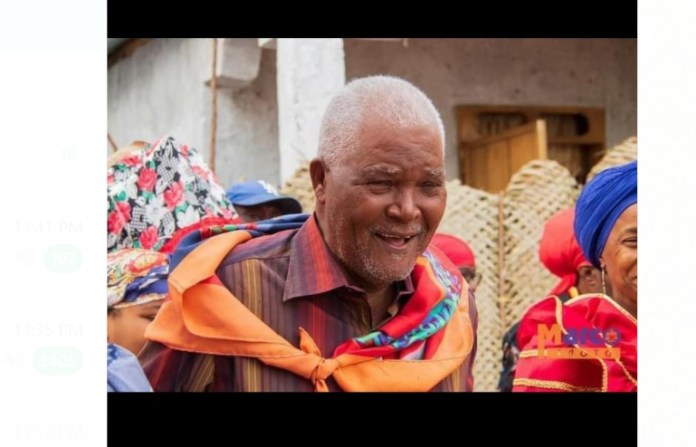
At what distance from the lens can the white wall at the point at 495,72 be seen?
5.51m

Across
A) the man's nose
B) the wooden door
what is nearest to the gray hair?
the man's nose

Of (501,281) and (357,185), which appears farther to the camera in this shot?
(501,281)

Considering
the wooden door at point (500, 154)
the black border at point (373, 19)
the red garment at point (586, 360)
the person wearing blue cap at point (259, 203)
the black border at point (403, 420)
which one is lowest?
the black border at point (403, 420)

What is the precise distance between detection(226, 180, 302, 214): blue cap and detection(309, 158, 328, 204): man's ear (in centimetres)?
82

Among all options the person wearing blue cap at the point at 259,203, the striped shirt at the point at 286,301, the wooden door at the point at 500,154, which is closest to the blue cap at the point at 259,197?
the person wearing blue cap at the point at 259,203

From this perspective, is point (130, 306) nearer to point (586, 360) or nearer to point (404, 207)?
point (404, 207)

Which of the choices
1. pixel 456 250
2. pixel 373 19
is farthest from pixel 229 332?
pixel 456 250

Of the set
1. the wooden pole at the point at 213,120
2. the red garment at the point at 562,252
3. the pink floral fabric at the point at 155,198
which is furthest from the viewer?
the wooden pole at the point at 213,120

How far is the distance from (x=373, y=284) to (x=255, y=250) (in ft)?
1.15

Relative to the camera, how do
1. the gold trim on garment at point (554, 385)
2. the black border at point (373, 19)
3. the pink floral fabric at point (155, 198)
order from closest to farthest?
the gold trim on garment at point (554, 385), the pink floral fabric at point (155, 198), the black border at point (373, 19)

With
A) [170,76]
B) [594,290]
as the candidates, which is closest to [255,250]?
[594,290]

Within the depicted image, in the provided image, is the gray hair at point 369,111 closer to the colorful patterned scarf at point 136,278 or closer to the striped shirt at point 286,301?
the striped shirt at point 286,301
